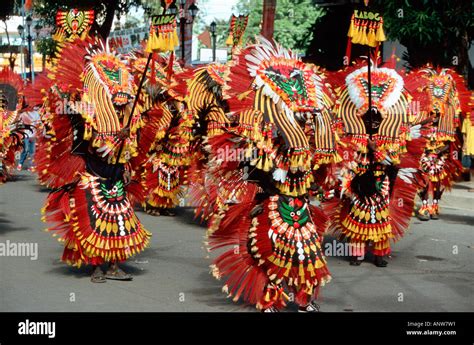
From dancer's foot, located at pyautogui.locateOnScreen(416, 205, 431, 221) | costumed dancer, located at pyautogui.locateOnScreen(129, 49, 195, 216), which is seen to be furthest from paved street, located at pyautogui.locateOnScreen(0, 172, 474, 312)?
costumed dancer, located at pyautogui.locateOnScreen(129, 49, 195, 216)

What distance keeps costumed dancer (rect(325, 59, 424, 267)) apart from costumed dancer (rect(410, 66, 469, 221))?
3.61m

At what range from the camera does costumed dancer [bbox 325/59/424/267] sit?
1040 cm

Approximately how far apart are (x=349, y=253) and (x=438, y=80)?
15.0ft

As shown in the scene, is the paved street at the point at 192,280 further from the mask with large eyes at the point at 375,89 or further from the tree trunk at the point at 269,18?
the tree trunk at the point at 269,18

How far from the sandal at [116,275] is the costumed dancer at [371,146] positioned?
2652 mm

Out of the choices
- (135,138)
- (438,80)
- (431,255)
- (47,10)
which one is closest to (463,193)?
(438,80)

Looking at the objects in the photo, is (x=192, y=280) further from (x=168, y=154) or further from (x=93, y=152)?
(x=168, y=154)

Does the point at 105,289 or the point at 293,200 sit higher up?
the point at 293,200

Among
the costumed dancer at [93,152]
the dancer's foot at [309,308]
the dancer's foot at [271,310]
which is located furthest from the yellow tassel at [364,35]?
the dancer's foot at [271,310]

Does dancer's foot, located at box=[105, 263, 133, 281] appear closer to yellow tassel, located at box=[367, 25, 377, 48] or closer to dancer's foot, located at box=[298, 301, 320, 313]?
dancer's foot, located at box=[298, 301, 320, 313]

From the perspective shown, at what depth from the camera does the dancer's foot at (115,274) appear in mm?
9438

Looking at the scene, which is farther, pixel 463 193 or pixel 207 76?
pixel 463 193

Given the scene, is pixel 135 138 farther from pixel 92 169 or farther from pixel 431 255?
pixel 431 255

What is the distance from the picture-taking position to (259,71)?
7.62 meters
